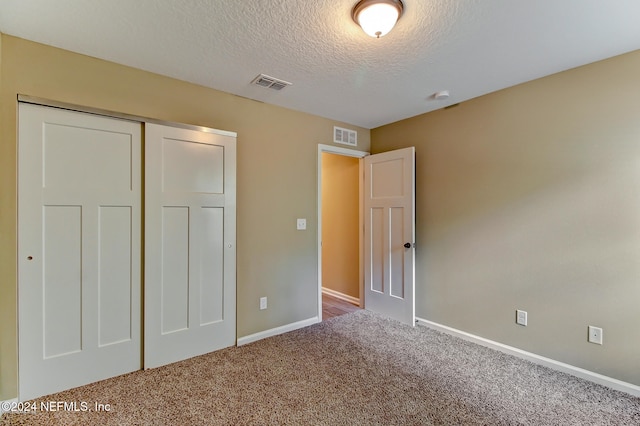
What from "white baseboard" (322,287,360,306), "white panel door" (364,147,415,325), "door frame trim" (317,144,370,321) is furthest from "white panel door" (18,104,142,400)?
"white baseboard" (322,287,360,306)

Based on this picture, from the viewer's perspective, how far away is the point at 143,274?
228 centimetres

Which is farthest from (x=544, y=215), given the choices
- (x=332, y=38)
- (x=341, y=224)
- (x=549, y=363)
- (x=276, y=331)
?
(x=276, y=331)

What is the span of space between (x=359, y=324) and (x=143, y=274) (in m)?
2.23

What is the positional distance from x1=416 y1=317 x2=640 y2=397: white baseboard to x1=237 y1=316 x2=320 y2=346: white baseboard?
1.34 m

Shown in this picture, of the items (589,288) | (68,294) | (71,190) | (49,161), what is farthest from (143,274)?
(589,288)

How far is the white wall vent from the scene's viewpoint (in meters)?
3.52

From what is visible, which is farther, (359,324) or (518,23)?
(359,324)

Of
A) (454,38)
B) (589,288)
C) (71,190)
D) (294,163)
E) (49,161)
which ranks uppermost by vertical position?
(454,38)

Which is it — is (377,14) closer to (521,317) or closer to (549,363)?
(521,317)

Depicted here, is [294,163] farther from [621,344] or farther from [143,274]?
[621,344]

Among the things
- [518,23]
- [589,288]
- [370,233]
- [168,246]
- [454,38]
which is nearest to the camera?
[518,23]

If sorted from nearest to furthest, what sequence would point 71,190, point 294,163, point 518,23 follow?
point 518,23, point 71,190, point 294,163

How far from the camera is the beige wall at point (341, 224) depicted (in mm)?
4129

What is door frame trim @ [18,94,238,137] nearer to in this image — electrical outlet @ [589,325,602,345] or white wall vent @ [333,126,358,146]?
white wall vent @ [333,126,358,146]
